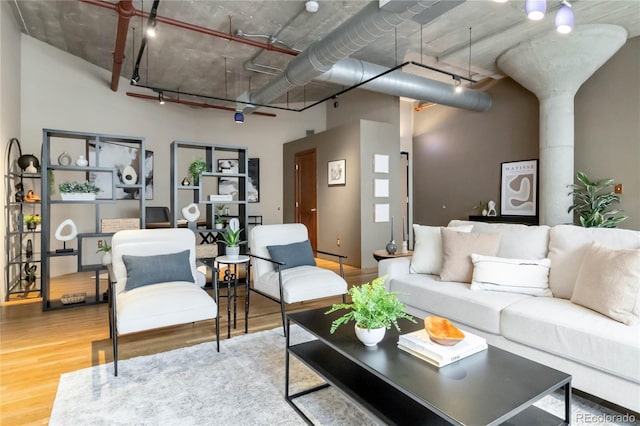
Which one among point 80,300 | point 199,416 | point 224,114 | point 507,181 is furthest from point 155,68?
point 507,181

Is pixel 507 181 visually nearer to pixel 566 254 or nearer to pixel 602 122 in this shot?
pixel 602 122

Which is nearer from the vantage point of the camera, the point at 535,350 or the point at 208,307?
the point at 535,350

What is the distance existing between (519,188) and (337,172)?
319cm

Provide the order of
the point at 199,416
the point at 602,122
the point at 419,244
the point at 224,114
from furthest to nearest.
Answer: the point at 224,114 → the point at 602,122 → the point at 419,244 → the point at 199,416

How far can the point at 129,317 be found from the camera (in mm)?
2430

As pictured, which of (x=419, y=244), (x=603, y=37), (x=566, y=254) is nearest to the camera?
(x=566, y=254)

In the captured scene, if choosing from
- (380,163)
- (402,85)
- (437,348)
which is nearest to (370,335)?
(437,348)

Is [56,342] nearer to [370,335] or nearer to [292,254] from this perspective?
[292,254]

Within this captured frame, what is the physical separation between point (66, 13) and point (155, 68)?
171 cm

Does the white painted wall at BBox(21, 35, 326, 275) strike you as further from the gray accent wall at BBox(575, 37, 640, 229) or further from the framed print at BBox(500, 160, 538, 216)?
the gray accent wall at BBox(575, 37, 640, 229)

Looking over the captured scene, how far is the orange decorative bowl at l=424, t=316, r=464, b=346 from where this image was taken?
5.44ft

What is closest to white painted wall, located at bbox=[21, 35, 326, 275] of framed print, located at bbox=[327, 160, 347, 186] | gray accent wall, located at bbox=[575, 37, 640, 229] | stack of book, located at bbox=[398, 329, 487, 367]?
framed print, located at bbox=[327, 160, 347, 186]

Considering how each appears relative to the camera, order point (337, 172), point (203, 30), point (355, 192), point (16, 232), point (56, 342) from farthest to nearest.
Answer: point (337, 172), point (355, 192), point (203, 30), point (16, 232), point (56, 342)

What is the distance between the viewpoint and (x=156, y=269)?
297cm
